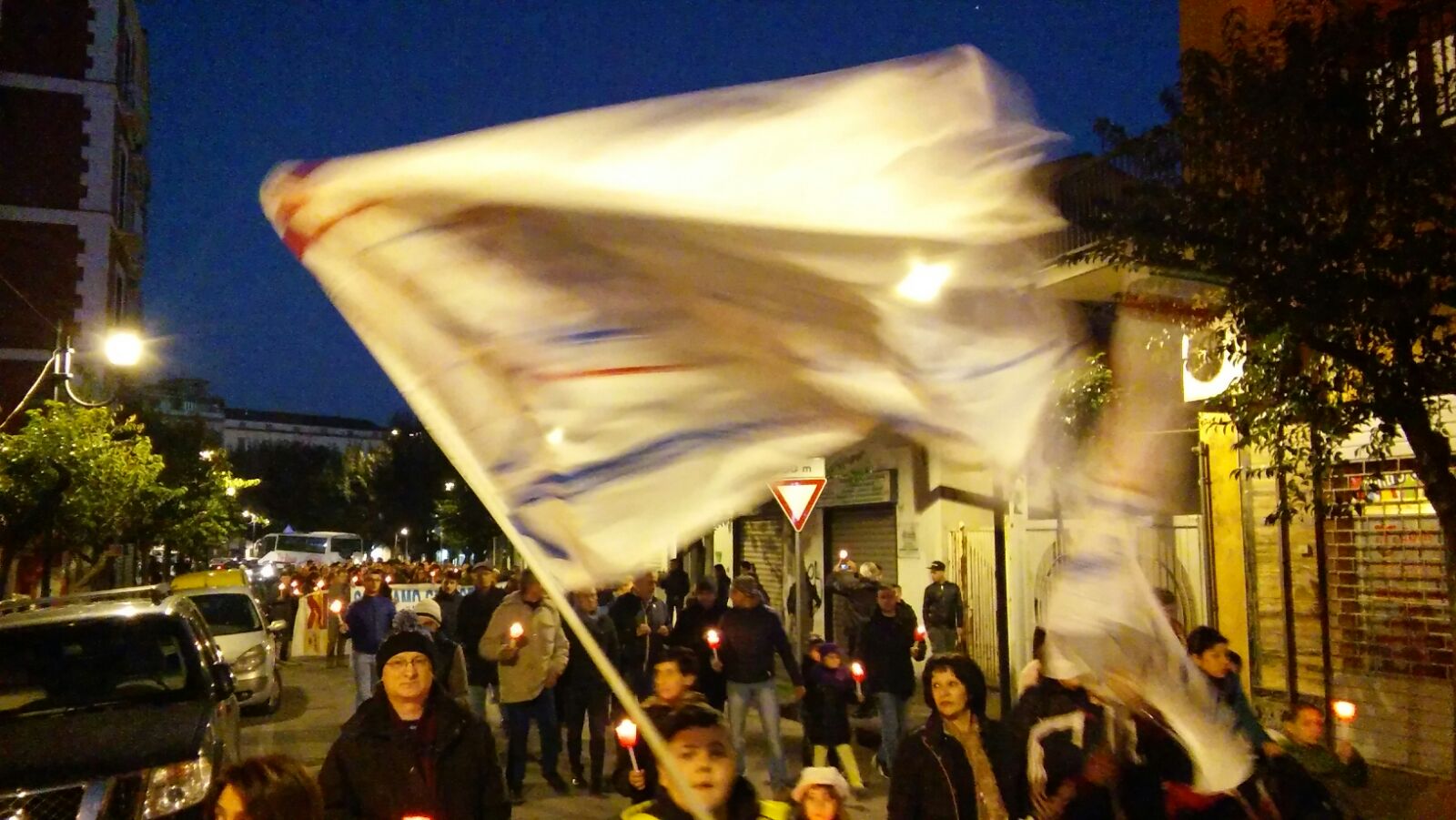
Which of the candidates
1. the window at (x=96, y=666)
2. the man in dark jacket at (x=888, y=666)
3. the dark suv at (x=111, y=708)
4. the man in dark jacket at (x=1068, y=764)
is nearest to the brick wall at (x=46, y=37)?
the dark suv at (x=111, y=708)

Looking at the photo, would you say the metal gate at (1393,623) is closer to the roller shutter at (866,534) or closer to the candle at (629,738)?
the candle at (629,738)

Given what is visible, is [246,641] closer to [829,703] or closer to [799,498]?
[799,498]

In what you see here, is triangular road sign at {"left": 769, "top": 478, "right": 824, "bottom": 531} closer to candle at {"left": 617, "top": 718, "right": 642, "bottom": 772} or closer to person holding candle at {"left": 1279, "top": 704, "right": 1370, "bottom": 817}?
candle at {"left": 617, "top": 718, "right": 642, "bottom": 772}

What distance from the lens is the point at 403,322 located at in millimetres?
2248

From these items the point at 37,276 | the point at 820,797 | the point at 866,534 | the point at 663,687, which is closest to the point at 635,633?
the point at 663,687

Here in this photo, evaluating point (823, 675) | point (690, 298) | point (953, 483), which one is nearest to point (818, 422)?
point (690, 298)

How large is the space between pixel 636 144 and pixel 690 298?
1.08 ft

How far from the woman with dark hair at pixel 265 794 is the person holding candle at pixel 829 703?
21.0ft

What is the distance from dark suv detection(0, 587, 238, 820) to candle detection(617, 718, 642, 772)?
6.89 ft

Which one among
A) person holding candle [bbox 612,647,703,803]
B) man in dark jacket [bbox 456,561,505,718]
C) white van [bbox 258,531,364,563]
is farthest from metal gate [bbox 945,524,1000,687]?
white van [bbox 258,531,364,563]

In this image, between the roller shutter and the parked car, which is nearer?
the parked car

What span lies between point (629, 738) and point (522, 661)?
3.26 m

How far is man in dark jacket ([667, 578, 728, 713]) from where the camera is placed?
9773 millimetres

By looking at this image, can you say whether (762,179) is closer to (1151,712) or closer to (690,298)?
(690,298)
